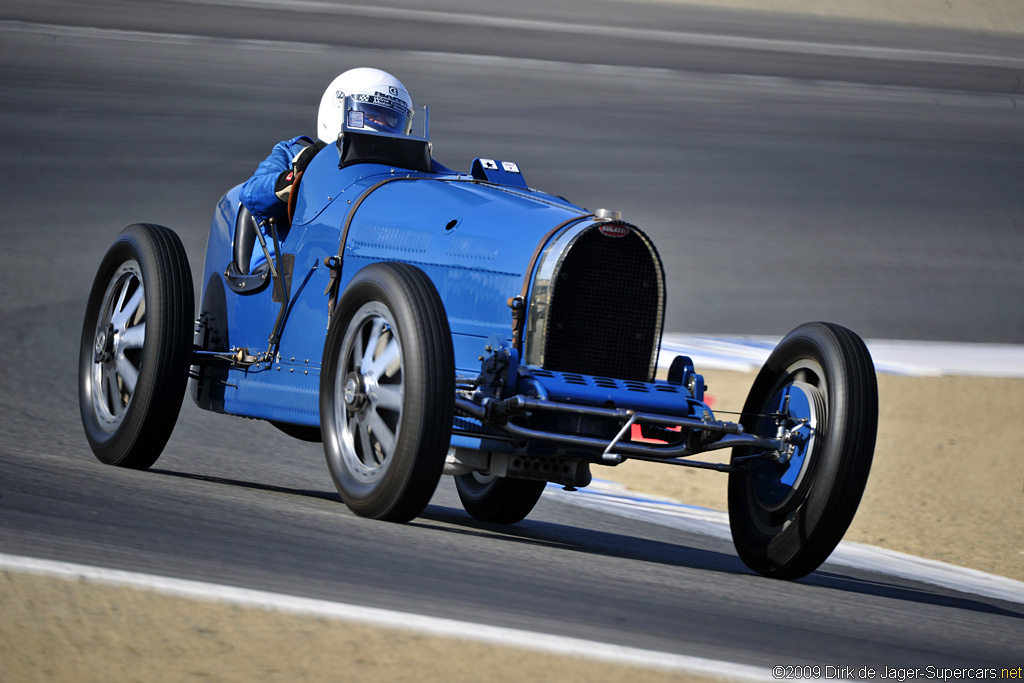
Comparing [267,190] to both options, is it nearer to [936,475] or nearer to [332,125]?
[332,125]

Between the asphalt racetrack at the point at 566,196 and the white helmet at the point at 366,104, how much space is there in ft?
6.21

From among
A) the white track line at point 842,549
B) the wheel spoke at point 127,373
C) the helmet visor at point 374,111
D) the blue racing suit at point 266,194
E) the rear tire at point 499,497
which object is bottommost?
the white track line at point 842,549

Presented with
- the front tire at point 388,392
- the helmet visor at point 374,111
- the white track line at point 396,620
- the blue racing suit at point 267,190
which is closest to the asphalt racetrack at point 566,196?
the white track line at point 396,620

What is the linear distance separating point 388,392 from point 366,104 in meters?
2.32

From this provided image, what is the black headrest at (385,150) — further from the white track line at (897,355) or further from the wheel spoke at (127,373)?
the white track line at (897,355)

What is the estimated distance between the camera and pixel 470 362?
6.22 meters

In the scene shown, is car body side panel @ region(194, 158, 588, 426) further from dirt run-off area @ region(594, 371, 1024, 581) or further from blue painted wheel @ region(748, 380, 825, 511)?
dirt run-off area @ region(594, 371, 1024, 581)

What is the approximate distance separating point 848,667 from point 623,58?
79.7 feet

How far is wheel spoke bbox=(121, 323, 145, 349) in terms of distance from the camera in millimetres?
7266

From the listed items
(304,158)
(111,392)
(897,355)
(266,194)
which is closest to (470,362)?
(304,158)

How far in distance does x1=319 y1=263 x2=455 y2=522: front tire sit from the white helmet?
1.82 meters

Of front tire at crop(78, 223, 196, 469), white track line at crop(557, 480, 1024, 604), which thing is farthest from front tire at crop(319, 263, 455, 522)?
white track line at crop(557, 480, 1024, 604)

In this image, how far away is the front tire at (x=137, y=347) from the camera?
689 centimetres

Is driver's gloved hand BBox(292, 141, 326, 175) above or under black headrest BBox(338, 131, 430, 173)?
under
